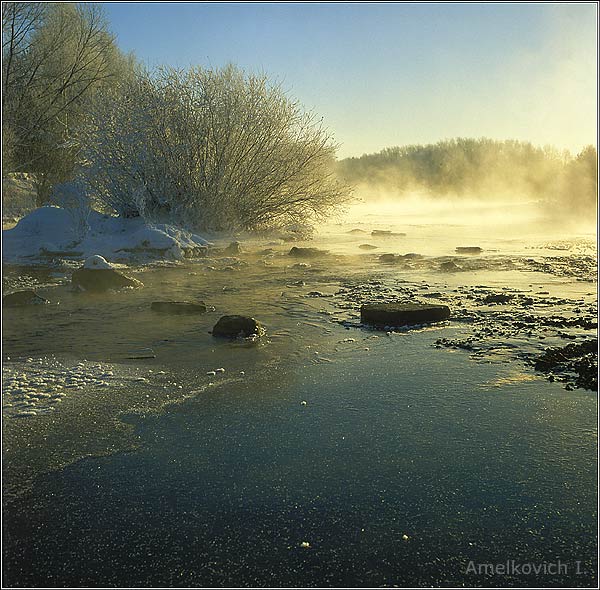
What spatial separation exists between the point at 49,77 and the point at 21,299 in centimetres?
1450

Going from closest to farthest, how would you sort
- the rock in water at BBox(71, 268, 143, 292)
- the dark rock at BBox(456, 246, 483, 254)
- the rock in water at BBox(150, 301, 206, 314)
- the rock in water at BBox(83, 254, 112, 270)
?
the rock in water at BBox(150, 301, 206, 314) < the rock in water at BBox(71, 268, 143, 292) < the rock in water at BBox(83, 254, 112, 270) < the dark rock at BBox(456, 246, 483, 254)

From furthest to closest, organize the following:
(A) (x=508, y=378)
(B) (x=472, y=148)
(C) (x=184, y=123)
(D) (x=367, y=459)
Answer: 1. (B) (x=472, y=148)
2. (C) (x=184, y=123)
3. (A) (x=508, y=378)
4. (D) (x=367, y=459)

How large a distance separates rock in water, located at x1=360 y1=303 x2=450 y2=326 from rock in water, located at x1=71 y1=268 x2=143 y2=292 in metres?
6.27

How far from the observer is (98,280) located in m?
14.3

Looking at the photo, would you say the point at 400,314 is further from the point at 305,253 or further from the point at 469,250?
the point at 469,250

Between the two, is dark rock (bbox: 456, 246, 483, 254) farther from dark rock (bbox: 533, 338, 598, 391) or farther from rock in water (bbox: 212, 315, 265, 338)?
rock in water (bbox: 212, 315, 265, 338)

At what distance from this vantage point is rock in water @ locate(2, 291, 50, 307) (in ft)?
39.8

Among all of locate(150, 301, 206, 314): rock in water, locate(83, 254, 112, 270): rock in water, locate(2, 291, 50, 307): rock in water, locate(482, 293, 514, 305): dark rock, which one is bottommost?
locate(482, 293, 514, 305): dark rock

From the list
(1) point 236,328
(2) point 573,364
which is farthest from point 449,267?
(2) point 573,364

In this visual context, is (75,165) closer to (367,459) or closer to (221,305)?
(221,305)

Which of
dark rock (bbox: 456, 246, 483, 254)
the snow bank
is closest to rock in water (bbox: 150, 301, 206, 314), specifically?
the snow bank

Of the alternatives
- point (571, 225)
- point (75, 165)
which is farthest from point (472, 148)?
point (75, 165)

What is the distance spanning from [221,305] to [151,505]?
811 centimetres

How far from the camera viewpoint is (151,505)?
4.49 m
